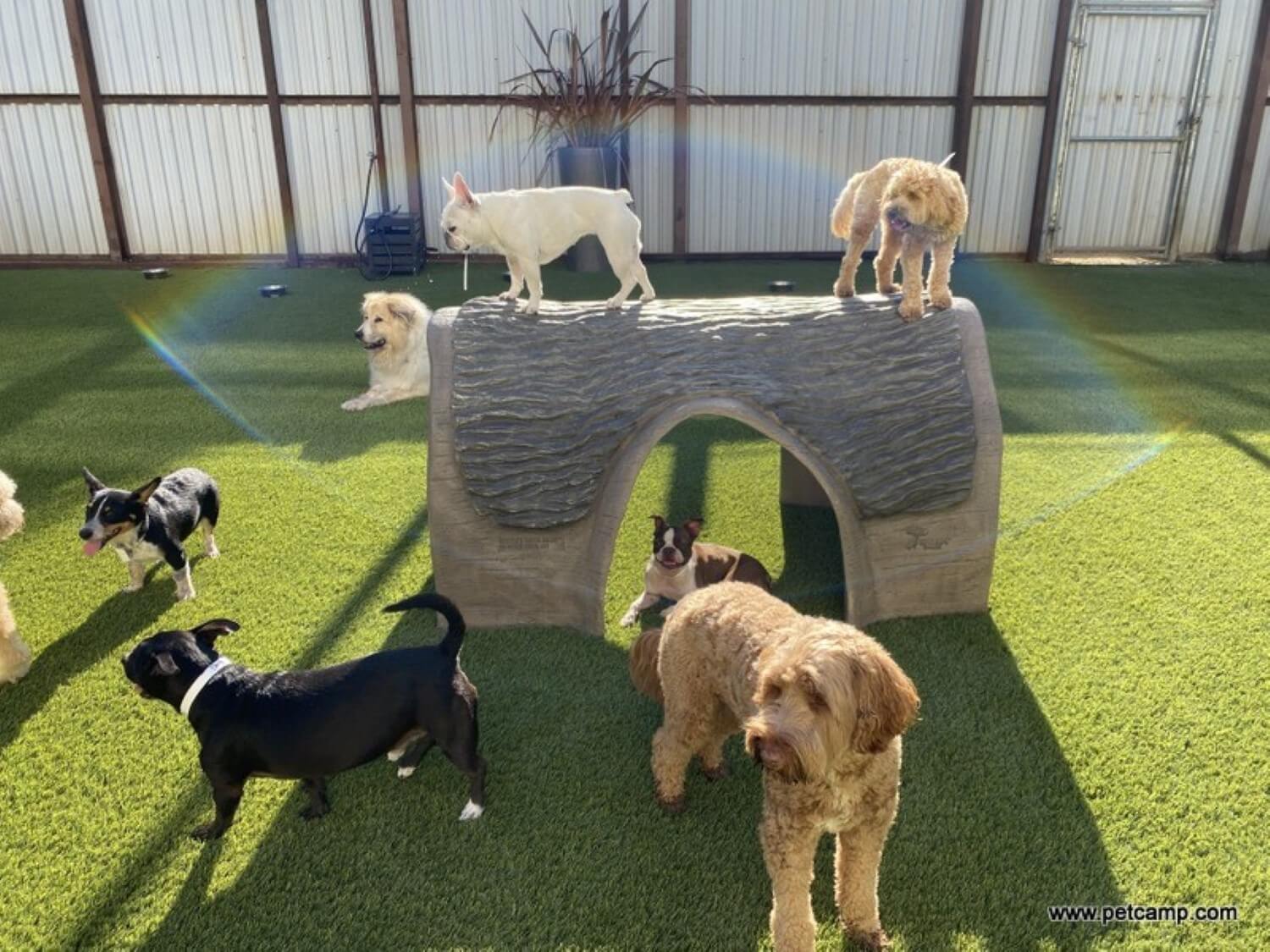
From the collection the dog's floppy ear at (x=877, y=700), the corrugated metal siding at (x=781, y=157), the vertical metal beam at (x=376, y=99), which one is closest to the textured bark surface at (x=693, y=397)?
the dog's floppy ear at (x=877, y=700)

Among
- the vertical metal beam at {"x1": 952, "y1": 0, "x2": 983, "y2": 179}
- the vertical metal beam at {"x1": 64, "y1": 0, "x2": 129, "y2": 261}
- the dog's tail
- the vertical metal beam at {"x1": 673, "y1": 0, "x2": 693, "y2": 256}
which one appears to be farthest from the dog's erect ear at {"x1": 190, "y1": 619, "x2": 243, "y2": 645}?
the vertical metal beam at {"x1": 952, "y1": 0, "x2": 983, "y2": 179}

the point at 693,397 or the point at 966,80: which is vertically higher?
the point at 966,80

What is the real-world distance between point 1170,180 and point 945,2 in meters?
4.72

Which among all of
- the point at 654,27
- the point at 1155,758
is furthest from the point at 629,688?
the point at 654,27

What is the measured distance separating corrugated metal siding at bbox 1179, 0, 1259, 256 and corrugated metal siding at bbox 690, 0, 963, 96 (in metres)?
4.05

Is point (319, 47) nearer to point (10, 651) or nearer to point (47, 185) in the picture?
point (47, 185)

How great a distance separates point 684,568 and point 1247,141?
14.5m

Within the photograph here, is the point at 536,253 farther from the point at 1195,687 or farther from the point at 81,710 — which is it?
the point at 1195,687

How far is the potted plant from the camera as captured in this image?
40.6ft

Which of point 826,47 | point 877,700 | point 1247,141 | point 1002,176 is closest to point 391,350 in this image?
point 877,700

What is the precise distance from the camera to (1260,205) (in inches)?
562

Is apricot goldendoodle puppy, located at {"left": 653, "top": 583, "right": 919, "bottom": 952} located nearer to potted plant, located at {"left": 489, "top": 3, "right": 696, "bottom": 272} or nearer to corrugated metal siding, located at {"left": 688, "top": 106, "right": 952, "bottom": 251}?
potted plant, located at {"left": 489, "top": 3, "right": 696, "bottom": 272}

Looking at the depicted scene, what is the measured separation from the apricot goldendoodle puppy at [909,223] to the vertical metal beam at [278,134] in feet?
38.5

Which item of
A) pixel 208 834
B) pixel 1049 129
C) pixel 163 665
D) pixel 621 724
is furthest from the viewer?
pixel 1049 129
